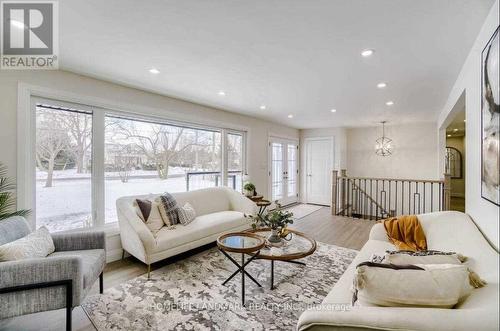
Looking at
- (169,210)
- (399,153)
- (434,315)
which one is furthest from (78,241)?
(399,153)

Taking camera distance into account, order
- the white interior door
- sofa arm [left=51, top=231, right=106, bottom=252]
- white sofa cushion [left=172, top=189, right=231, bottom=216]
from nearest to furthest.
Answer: sofa arm [left=51, top=231, right=106, bottom=252]
white sofa cushion [left=172, top=189, right=231, bottom=216]
the white interior door

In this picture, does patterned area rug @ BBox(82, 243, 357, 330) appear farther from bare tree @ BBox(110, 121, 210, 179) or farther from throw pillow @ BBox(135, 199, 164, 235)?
bare tree @ BBox(110, 121, 210, 179)

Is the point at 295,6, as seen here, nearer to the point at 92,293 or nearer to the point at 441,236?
the point at 441,236

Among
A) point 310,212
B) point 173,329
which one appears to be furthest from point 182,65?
point 310,212

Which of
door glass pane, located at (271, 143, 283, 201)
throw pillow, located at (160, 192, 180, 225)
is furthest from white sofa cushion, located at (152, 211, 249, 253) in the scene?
door glass pane, located at (271, 143, 283, 201)

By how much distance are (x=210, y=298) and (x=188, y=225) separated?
46.9 inches

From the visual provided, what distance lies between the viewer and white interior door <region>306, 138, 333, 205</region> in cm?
721

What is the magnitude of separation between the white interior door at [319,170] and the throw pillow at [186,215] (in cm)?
492

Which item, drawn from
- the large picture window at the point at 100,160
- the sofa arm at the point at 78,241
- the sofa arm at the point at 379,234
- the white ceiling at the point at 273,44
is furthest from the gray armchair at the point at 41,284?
the sofa arm at the point at 379,234

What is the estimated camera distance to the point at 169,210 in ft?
10.5

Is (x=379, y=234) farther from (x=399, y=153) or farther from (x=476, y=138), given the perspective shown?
(x=399, y=153)

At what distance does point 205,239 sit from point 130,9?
105 inches

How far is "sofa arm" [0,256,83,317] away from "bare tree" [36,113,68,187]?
1.54 m

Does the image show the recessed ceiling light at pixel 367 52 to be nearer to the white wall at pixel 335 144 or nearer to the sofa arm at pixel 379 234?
the sofa arm at pixel 379 234
